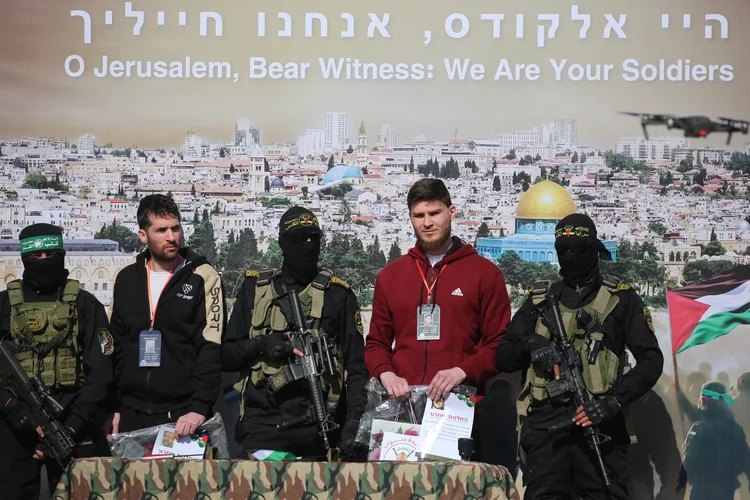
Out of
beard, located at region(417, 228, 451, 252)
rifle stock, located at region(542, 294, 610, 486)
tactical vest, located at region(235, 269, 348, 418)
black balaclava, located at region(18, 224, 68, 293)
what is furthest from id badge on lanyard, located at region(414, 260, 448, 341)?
black balaclava, located at region(18, 224, 68, 293)

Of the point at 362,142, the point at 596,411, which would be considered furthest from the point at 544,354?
the point at 362,142

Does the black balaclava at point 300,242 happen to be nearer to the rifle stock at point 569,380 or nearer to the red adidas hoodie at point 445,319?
the red adidas hoodie at point 445,319

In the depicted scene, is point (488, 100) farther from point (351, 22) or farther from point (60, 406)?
point (60, 406)

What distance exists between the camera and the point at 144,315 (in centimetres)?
506

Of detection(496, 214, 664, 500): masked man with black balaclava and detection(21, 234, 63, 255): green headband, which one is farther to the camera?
detection(21, 234, 63, 255): green headband

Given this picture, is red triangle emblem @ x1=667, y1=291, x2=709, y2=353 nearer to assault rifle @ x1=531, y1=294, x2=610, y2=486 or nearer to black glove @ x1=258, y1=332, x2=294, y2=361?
assault rifle @ x1=531, y1=294, x2=610, y2=486

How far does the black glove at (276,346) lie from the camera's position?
4723 millimetres

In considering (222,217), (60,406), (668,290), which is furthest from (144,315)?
(668,290)

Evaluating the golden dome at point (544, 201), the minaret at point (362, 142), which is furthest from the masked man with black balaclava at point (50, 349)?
the golden dome at point (544, 201)

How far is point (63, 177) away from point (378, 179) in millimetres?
2094

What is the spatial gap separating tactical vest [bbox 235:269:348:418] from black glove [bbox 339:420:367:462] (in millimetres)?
157

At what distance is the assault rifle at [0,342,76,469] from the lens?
181 inches

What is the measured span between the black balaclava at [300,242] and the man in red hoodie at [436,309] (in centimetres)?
43

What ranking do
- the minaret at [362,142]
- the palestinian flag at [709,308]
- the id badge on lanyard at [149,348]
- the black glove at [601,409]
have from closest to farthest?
the black glove at [601,409]
the id badge on lanyard at [149,348]
the palestinian flag at [709,308]
the minaret at [362,142]
